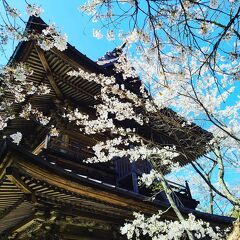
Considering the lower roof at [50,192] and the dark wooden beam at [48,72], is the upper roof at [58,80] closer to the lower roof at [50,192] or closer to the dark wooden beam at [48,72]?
A: the dark wooden beam at [48,72]

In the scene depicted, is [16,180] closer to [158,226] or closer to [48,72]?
[48,72]

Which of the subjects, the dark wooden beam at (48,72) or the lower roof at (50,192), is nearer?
the lower roof at (50,192)

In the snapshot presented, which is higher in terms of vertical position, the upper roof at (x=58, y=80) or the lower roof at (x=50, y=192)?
the upper roof at (x=58, y=80)

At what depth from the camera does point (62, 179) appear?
17.2 feet

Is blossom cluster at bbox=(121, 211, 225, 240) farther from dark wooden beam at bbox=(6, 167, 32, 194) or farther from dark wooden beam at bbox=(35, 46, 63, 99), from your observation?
dark wooden beam at bbox=(35, 46, 63, 99)

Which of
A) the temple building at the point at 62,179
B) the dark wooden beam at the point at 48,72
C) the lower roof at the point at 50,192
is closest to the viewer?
the lower roof at the point at 50,192

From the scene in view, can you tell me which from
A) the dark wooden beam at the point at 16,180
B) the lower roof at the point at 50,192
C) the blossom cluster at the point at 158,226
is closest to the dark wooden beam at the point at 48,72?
the lower roof at the point at 50,192

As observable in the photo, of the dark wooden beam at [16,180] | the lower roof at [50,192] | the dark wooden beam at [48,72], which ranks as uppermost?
the dark wooden beam at [48,72]

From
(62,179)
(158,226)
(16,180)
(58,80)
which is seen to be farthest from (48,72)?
→ (158,226)

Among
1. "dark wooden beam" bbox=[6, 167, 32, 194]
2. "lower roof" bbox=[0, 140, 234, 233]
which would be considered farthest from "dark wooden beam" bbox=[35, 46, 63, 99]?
"dark wooden beam" bbox=[6, 167, 32, 194]

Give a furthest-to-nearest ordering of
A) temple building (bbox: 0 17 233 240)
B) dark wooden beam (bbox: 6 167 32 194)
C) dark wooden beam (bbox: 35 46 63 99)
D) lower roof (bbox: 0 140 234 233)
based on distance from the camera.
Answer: dark wooden beam (bbox: 35 46 63 99) → temple building (bbox: 0 17 233 240) → lower roof (bbox: 0 140 234 233) → dark wooden beam (bbox: 6 167 32 194)

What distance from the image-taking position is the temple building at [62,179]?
497cm

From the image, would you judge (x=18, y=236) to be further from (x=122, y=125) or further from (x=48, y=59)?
(x=122, y=125)

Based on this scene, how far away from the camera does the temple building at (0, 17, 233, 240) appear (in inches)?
196
